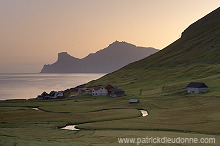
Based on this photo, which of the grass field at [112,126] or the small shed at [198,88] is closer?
the grass field at [112,126]

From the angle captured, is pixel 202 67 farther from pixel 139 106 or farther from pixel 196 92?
pixel 139 106

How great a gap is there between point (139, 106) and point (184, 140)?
5161cm

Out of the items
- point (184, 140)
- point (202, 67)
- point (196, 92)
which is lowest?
point (184, 140)

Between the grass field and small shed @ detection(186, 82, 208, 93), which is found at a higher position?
small shed @ detection(186, 82, 208, 93)

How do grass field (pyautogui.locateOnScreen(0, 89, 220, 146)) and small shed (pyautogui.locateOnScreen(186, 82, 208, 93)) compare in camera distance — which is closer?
grass field (pyautogui.locateOnScreen(0, 89, 220, 146))

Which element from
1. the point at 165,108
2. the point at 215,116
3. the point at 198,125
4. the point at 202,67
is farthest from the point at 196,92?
the point at 202,67

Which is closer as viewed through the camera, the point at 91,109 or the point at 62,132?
the point at 62,132

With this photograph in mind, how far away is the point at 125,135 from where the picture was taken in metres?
52.2

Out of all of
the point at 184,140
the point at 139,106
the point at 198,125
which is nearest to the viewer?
the point at 184,140

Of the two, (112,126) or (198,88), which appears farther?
(198,88)

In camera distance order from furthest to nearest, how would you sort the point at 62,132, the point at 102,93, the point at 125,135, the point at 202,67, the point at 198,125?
the point at 202,67 → the point at 102,93 → the point at 198,125 → the point at 62,132 → the point at 125,135

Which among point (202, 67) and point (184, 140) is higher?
point (202, 67)

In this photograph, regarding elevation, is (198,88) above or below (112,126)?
above

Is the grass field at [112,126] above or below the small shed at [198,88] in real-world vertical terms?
below
